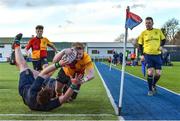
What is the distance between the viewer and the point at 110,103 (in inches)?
480

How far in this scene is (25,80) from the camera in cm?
1103

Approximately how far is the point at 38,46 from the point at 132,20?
5345mm

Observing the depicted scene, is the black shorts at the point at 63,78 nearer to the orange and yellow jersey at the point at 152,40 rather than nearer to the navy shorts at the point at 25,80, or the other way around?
the navy shorts at the point at 25,80

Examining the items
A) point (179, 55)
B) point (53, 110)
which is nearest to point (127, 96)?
point (53, 110)

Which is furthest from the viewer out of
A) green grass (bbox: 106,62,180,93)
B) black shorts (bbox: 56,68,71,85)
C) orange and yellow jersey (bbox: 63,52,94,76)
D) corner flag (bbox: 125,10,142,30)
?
green grass (bbox: 106,62,180,93)

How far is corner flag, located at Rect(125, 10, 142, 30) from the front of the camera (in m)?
10.8

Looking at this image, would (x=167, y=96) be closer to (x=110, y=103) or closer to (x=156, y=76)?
(x=156, y=76)

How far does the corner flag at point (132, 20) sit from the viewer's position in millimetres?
10844

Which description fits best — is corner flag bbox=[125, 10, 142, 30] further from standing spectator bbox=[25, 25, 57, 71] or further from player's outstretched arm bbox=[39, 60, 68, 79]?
standing spectator bbox=[25, 25, 57, 71]

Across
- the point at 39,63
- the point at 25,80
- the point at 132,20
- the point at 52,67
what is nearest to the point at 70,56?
the point at 52,67

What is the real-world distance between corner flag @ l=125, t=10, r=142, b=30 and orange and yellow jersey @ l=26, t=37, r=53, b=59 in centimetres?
522

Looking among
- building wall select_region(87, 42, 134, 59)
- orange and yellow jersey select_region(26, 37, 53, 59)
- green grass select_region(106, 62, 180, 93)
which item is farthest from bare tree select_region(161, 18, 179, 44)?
orange and yellow jersey select_region(26, 37, 53, 59)

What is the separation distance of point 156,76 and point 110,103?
3332 mm

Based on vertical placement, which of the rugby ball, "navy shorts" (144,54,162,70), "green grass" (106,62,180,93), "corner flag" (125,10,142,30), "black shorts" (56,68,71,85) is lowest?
"green grass" (106,62,180,93)
